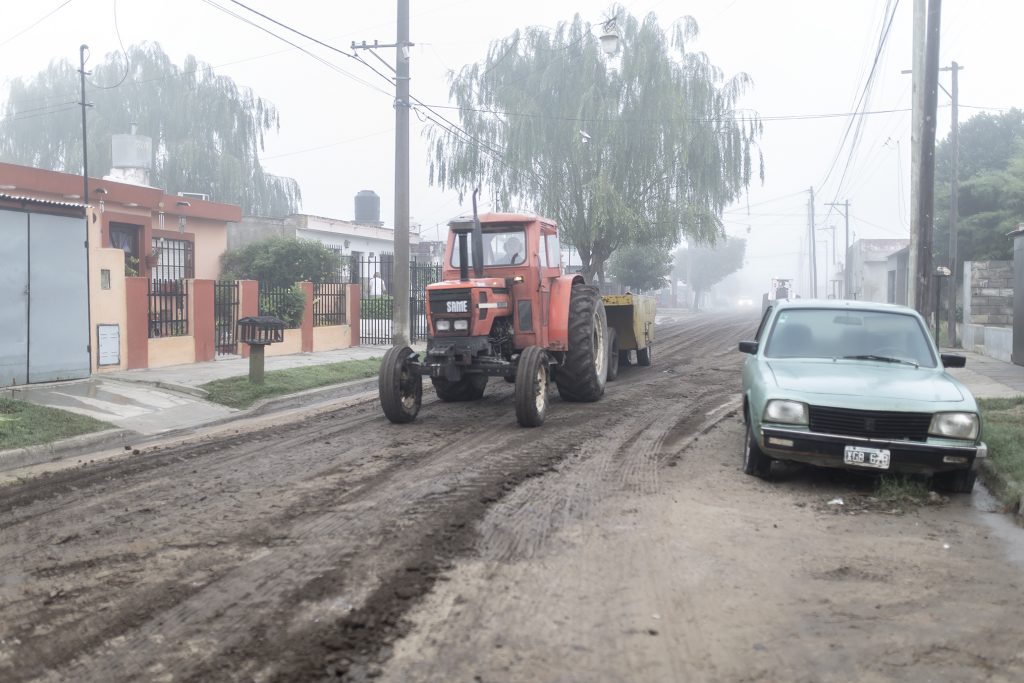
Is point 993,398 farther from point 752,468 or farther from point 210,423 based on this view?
point 210,423

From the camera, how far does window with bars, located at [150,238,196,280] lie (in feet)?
83.9

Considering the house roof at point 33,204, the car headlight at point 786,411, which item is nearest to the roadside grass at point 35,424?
the house roof at point 33,204

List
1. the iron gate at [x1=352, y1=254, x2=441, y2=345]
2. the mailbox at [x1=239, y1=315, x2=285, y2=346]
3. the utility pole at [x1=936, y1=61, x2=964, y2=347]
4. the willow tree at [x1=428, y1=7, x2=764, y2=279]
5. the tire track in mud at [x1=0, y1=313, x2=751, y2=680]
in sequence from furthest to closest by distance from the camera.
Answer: the willow tree at [x1=428, y1=7, x2=764, y2=279] < the utility pole at [x1=936, y1=61, x2=964, y2=347] < the iron gate at [x1=352, y1=254, x2=441, y2=345] < the mailbox at [x1=239, y1=315, x2=285, y2=346] < the tire track in mud at [x1=0, y1=313, x2=751, y2=680]

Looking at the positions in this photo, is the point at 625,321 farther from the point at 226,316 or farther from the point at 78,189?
the point at 78,189

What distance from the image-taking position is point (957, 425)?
6.80 meters

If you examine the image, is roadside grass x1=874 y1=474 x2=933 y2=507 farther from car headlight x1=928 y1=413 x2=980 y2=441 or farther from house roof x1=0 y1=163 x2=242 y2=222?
house roof x1=0 y1=163 x2=242 y2=222

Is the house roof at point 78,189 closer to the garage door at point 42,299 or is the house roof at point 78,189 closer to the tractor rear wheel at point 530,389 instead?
the garage door at point 42,299

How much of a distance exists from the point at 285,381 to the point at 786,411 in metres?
9.52

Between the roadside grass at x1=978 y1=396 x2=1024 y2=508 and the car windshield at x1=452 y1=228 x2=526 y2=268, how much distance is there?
5.80m

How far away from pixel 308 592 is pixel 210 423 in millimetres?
7331

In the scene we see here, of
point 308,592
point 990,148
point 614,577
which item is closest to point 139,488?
point 308,592

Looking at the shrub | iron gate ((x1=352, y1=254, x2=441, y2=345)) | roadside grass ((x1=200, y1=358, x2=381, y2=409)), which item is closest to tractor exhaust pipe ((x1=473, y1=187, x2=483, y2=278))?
roadside grass ((x1=200, y1=358, x2=381, y2=409))

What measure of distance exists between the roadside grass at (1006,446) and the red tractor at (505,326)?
15.4ft

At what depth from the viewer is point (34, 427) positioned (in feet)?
31.6
